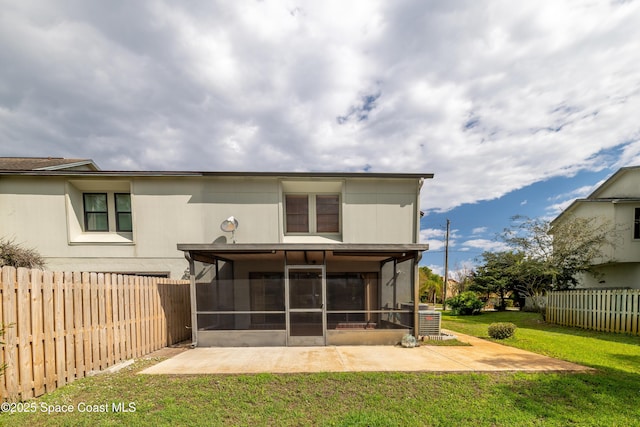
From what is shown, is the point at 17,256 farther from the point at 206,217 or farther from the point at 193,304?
the point at 193,304

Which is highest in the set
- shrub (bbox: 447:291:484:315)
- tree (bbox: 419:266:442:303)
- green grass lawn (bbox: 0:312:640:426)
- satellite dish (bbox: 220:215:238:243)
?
satellite dish (bbox: 220:215:238:243)

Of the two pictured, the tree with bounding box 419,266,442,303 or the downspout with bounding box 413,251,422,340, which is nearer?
the downspout with bounding box 413,251,422,340

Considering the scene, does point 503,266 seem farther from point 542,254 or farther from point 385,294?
point 385,294

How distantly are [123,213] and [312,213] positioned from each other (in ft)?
25.5

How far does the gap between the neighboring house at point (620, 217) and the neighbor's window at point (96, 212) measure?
79.2 ft

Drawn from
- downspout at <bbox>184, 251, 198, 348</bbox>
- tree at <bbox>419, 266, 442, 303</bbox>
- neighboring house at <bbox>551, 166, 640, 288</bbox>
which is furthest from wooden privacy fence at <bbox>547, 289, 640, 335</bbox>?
tree at <bbox>419, 266, 442, 303</bbox>

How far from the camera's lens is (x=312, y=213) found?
461 inches

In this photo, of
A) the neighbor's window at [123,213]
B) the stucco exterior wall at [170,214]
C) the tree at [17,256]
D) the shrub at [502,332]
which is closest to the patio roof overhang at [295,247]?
the stucco exterior wall at [170,214]

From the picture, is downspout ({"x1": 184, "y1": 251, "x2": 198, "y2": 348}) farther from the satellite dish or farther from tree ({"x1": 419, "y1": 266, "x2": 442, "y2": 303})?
tree ({"x1": 419, "y1": 266, "x2": 442, "y2": 303})

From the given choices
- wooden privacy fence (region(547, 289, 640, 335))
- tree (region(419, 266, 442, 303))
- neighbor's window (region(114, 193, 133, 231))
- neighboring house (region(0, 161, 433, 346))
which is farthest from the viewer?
tree (region(419, 266, 442, 303))

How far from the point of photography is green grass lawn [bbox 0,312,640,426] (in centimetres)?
363

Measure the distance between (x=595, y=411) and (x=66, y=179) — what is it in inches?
630

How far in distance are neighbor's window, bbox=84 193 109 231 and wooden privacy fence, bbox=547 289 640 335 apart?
1920cm

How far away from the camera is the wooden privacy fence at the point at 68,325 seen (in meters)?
3.90
